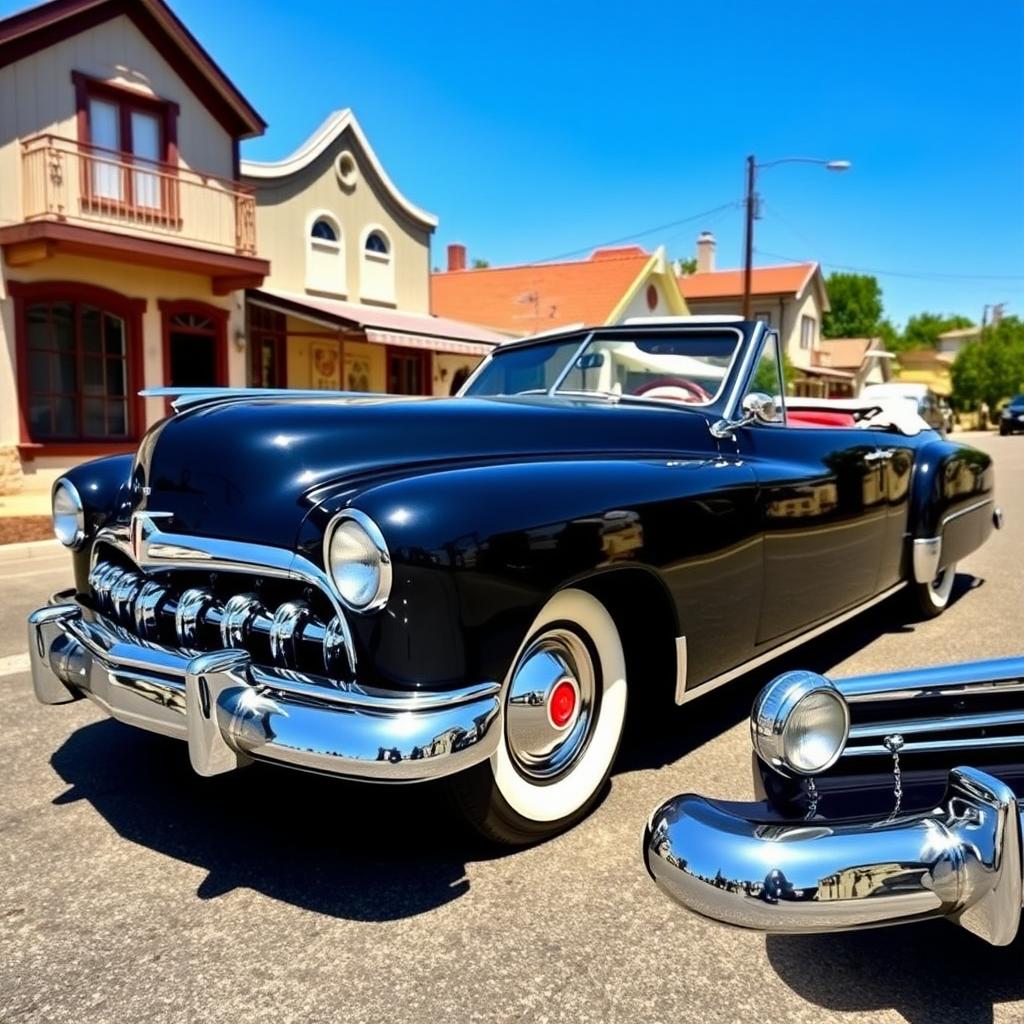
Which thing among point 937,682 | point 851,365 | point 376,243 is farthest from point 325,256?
point 851,365

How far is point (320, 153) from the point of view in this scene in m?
17.0

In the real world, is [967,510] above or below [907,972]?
above

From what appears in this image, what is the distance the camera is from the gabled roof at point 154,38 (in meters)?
11.9

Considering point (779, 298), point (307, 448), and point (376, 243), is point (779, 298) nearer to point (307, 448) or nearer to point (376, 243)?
point (376, 243)

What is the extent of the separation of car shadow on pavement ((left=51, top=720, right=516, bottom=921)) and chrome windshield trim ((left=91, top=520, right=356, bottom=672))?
1.96 ft

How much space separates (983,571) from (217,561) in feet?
20.7

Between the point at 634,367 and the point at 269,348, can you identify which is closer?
the point at 634,367

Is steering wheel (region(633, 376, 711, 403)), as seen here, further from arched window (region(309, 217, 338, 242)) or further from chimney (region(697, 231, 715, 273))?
chimney (region(697, 231, 715, 273))

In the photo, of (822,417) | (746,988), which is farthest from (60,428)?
(746,988)

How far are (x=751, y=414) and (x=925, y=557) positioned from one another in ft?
5.69

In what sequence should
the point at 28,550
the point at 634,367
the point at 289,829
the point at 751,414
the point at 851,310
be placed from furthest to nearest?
the point at 851,310 → the point at 28,550 → the point at 634,367 → the point at 751,414 → the point at 289,829

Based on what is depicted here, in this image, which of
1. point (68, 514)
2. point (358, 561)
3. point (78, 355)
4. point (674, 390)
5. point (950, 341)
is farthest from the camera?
point (950, 341)

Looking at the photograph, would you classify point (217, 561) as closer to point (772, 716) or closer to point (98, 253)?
point (772, 716)

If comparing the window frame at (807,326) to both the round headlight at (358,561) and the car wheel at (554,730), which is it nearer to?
the car wheel at (554,730)
